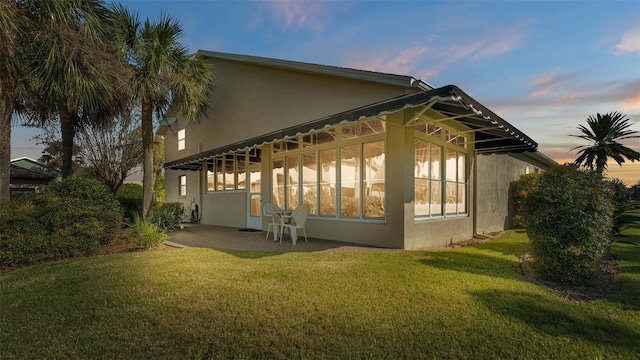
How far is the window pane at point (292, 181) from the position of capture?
414 inches

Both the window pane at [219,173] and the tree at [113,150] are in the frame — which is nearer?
the window pane at [219,173]

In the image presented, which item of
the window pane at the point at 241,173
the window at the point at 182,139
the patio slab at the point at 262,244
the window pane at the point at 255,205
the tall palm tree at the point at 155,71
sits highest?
the tall palm tree at the point at 155,71

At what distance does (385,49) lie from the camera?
11922 mm

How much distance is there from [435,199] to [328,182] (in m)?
3.14

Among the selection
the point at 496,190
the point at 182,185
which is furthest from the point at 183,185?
the point at 496,190

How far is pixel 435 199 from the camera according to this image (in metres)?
8.88

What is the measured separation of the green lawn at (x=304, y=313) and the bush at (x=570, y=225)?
1.90 feet

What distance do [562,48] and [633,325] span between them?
8.90 meters

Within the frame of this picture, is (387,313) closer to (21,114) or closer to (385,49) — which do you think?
(385,49)

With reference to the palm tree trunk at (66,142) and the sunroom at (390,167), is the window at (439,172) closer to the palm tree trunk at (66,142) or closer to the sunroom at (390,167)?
the sunroom at (390,167)

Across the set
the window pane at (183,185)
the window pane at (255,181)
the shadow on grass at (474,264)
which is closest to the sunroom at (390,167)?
the window pane at (255,181)

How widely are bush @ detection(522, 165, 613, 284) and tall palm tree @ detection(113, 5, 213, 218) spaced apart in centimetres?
1131

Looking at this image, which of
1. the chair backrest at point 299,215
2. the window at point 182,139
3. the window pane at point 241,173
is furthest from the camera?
the window at point 182,139

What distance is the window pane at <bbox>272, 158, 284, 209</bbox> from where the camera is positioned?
11109 mm
